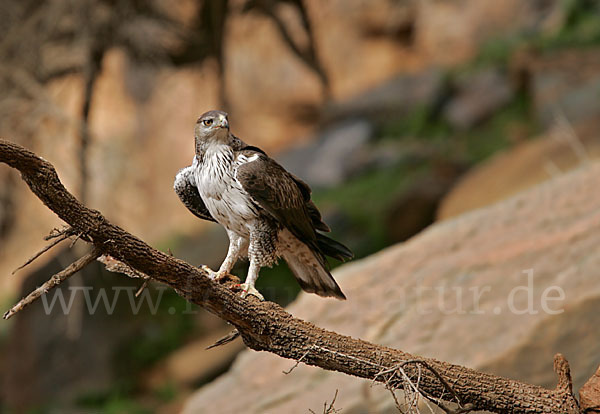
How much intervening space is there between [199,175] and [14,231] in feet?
18.7

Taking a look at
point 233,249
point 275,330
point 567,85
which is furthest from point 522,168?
point 275,330

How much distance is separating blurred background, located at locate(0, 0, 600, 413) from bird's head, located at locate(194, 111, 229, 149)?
1.69m

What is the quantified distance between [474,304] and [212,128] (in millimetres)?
2089

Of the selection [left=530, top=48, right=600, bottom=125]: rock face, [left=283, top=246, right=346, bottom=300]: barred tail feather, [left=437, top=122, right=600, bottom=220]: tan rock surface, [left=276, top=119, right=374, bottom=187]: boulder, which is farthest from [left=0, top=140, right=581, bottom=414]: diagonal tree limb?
[left=276, top=119, right=374, bottom=187]: boulder

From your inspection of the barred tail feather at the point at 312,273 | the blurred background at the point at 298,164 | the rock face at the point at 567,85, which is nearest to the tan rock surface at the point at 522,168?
the blurred background at the point at 298,164

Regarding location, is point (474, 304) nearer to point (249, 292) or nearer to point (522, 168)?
point (249, 292)

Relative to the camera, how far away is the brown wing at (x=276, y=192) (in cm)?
245

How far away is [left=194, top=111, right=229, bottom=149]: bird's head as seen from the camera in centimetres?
243

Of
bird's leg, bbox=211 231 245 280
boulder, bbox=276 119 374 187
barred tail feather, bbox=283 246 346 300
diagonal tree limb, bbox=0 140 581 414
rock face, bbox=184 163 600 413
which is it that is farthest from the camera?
boulder, bbox=276 119 374 187

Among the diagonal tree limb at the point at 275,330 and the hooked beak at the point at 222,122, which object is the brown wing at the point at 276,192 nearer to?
the hooked beak at the point at 222,122

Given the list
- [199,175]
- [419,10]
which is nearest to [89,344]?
[199,175]

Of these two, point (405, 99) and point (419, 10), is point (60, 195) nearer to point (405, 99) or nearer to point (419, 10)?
point (405, 99)

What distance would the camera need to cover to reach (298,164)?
1094cm

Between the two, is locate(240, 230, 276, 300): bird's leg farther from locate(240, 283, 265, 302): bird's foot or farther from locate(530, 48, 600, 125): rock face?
locate(530, 48, 600, 125): rock face
